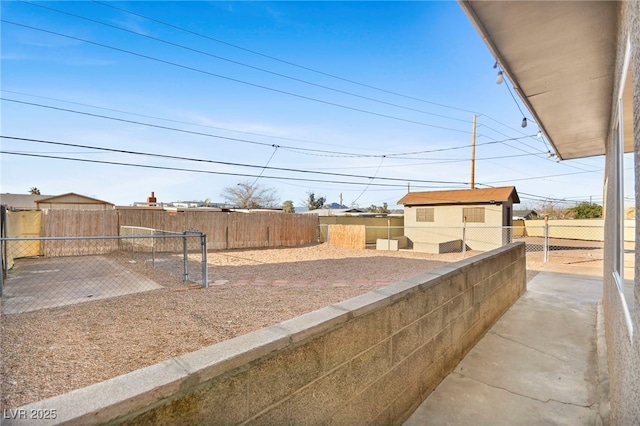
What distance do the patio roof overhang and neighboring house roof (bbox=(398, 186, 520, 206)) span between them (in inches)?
423

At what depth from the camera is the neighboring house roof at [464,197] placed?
13.9 metres

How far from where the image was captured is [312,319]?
161 centimetres

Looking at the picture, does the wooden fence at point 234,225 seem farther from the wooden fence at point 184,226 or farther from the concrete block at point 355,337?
the concrete block at point 355,337

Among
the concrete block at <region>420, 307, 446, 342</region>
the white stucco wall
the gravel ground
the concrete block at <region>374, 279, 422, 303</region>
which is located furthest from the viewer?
the white stucco wall

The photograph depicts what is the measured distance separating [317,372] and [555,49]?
2.97 metres

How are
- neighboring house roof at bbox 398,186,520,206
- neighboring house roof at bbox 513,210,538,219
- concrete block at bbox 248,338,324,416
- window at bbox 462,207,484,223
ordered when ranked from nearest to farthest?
concrete block at bbox 248,338,324,416 < neighboring house roof at bbox 398,186,520,206 < window at bbox 462,207,484,223 < neighboring house roof at bbox 513,210,538,219

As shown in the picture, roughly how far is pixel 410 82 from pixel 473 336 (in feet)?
37.8

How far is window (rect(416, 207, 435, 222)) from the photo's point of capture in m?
15.9

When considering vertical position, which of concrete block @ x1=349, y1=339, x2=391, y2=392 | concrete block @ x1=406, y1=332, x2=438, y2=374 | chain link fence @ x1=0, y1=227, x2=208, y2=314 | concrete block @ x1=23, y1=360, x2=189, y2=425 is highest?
concrete block @ x1=23, y1=360, x2=189, y2=425

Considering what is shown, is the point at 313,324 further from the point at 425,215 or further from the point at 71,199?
the point at 71,199

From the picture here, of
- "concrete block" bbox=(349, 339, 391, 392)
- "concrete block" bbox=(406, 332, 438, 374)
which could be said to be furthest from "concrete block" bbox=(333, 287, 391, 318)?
"concrete block" bbox=(406, 332, 438, 374)

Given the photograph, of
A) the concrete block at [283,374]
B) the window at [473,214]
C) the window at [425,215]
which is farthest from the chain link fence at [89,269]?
the window at [473,214]

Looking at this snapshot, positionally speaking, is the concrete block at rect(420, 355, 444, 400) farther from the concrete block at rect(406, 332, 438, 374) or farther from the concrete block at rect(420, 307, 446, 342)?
the concrete block at rect(420, 307, 446, 342)

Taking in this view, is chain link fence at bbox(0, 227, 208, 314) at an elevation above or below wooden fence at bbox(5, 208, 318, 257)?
below
